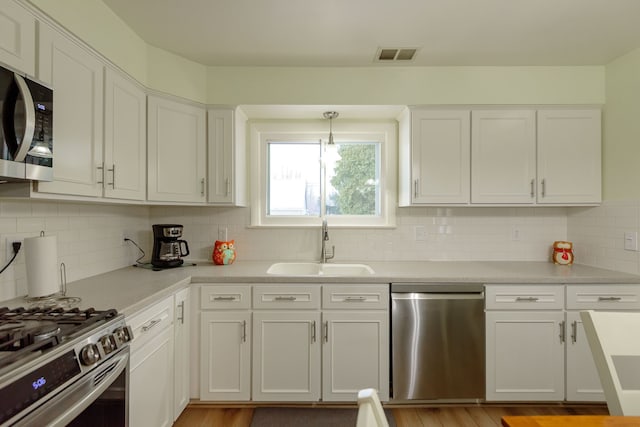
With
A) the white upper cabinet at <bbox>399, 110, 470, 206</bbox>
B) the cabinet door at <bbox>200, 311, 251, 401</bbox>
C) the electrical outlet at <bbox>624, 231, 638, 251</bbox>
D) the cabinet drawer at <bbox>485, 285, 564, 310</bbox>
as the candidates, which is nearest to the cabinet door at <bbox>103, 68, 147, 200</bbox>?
the cabinet door at <bbox>200, 311, 251, 401</bbox>

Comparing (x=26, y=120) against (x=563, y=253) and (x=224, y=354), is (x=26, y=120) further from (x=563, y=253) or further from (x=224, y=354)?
(x=563, y=253)

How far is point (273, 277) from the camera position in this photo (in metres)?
2.17

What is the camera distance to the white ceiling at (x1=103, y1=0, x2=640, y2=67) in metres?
1.84

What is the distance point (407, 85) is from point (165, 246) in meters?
2.14

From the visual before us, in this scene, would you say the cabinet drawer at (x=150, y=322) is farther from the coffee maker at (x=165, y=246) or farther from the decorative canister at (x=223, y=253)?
the decorative canister at (x=223, y=253)

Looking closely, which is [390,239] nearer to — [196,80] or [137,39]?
[196,80]

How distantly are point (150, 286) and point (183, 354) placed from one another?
543 millimetres

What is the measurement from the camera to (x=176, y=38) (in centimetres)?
217

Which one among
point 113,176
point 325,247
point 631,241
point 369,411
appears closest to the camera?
point 369,411

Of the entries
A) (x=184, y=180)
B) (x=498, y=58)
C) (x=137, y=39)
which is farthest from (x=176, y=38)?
(x=498, y=58)

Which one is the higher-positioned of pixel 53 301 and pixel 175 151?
pixel 175 151

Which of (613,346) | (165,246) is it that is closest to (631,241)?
(613,346)

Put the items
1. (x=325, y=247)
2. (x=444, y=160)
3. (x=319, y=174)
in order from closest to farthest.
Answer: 1. (x=444, y=160)
2. (x=325, y=247)
3. (x=319, y=174)

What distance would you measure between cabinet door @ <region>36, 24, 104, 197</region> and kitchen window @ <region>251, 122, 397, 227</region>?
4.32 feet
